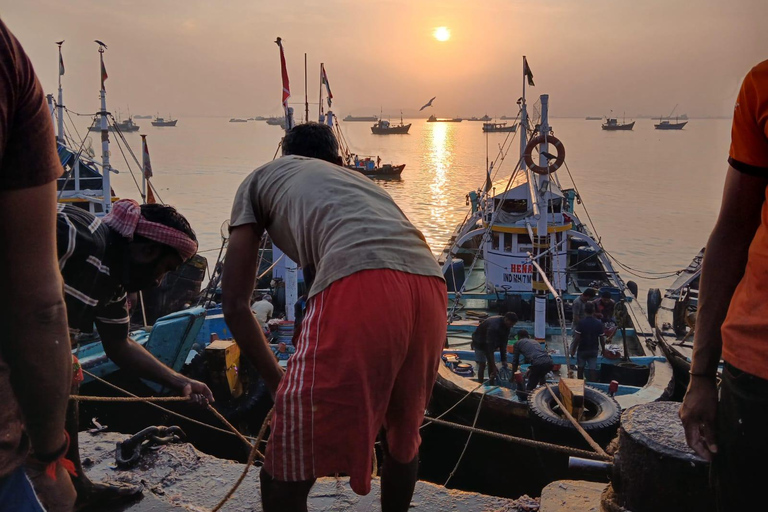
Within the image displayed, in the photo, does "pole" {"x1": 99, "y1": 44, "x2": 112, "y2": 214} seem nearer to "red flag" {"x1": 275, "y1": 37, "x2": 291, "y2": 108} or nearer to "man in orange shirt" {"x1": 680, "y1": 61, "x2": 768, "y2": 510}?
"red flag" {"x1": 275, "y1": 37, "x2": 291, "y2": 108}

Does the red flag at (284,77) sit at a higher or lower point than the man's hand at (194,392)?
higher

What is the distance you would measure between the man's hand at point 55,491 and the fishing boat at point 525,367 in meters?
5.91

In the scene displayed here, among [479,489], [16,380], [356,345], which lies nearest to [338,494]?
[356,345]

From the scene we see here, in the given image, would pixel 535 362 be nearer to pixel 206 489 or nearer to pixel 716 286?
pixel 206 489

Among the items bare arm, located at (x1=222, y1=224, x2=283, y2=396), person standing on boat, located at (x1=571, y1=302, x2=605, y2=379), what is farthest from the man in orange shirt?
person standing on boat, located at (x1=571, y1=302, x2=605, y2=379)

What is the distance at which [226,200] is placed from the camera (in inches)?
2104

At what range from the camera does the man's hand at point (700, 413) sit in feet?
6.54

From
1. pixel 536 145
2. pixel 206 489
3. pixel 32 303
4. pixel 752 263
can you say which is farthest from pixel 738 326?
pixel 536 145

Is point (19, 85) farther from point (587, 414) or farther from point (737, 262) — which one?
point (587, 414)

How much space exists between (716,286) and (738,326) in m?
0.25

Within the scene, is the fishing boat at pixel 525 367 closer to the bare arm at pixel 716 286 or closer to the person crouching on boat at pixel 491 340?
the person crouching on boat at pixel 491 340

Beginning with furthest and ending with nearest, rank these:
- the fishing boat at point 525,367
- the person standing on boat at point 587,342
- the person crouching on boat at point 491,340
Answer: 1. the person standing on boat at point 587,342
2. the person crouching on boat at point 491,340
3. the fishing boat at point 525,367

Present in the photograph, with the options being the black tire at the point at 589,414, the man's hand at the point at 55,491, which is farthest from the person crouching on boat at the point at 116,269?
the black tire at the point at 589,414

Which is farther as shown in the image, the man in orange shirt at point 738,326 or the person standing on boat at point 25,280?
the man in orange shirt at point 738,326
